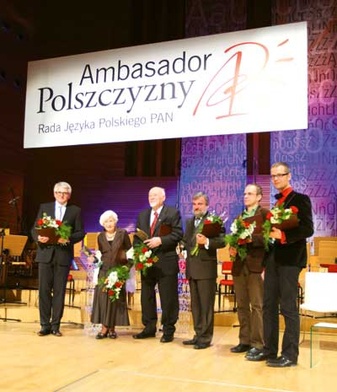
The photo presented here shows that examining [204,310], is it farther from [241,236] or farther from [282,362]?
[282,362]

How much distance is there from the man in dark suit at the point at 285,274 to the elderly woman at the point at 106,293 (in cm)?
171

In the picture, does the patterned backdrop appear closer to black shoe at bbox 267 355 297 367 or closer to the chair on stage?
the chair on stage

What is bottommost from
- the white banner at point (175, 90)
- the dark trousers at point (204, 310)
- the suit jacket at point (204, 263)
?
the dark trousers at point (204, 310)

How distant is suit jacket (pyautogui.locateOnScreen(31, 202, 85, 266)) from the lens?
17.7 feet

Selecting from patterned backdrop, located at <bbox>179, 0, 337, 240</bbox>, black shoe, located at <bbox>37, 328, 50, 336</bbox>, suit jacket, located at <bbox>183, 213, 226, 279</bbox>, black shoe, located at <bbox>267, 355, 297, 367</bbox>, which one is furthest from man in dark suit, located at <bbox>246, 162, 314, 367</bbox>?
patterned backdrop, located at <bbox>179, 0, 337, 240</bbox>

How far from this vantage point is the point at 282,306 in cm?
396

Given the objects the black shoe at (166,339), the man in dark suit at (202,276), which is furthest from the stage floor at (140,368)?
the man in dark suit at (202,276)

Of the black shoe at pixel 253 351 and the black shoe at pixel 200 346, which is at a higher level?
the black shoe at pixel 253 351

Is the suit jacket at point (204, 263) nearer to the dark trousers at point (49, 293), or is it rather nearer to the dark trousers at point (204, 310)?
the dark trousers at point (204, 310)

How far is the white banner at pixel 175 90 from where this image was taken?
5.21 metres

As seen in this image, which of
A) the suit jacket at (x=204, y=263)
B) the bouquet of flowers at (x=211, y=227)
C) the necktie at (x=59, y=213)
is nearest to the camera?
the bouquet of flowers at (x=211, y=227)

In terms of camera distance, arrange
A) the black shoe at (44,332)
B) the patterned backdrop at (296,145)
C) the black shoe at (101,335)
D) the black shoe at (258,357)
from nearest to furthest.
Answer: the black shoe at (258,357)
the black shoe at (101,335)
the black shoe at (44,332)
the patterned backdrop at (296,145)

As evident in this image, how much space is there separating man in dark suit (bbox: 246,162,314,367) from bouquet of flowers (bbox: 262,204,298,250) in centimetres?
4

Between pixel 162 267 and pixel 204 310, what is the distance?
65cm
